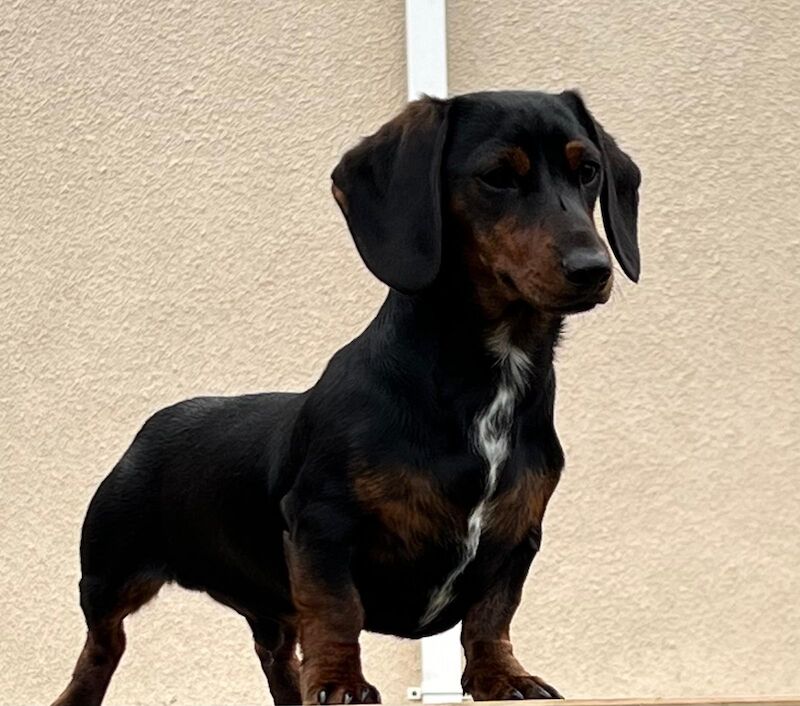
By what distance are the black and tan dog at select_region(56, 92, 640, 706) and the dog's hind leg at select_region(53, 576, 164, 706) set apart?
1.12 ft

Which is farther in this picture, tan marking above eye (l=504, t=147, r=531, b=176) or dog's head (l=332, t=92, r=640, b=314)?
tan marking above eye (l=504, t=147, r=531, b=176)

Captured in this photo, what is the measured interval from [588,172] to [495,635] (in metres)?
0.80

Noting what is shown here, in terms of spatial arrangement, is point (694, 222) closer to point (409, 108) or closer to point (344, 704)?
point (409, 108)

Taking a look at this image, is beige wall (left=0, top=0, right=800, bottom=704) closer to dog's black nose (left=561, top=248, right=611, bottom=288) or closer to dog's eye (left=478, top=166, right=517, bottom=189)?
dog's eye (left=478, top=166, right=517, bottom=189)

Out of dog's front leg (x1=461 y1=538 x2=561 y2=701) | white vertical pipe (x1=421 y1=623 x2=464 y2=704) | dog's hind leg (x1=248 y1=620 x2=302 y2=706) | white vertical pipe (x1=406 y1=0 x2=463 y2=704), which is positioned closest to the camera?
dog's front leg (x1=461 y1=538 x2=561 y2=701)

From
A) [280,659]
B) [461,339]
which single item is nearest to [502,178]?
[461,339]

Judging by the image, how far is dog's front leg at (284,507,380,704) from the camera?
2.57 metres

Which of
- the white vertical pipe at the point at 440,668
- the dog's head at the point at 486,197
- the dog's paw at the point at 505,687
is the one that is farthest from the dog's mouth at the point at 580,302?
the white vertical pipe at the point at 440,668

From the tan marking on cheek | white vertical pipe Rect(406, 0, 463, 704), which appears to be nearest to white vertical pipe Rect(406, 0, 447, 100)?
white vertical pipe Rect(406, 0, 463, 704)

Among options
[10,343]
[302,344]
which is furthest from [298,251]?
[10,343]

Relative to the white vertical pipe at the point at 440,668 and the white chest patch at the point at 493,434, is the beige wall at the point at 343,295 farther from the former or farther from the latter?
the white chest patch at the point at 493,434

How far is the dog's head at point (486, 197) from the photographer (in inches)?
103

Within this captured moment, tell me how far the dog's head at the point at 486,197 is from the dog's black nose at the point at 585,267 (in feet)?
0.04

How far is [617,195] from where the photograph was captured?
296cm
